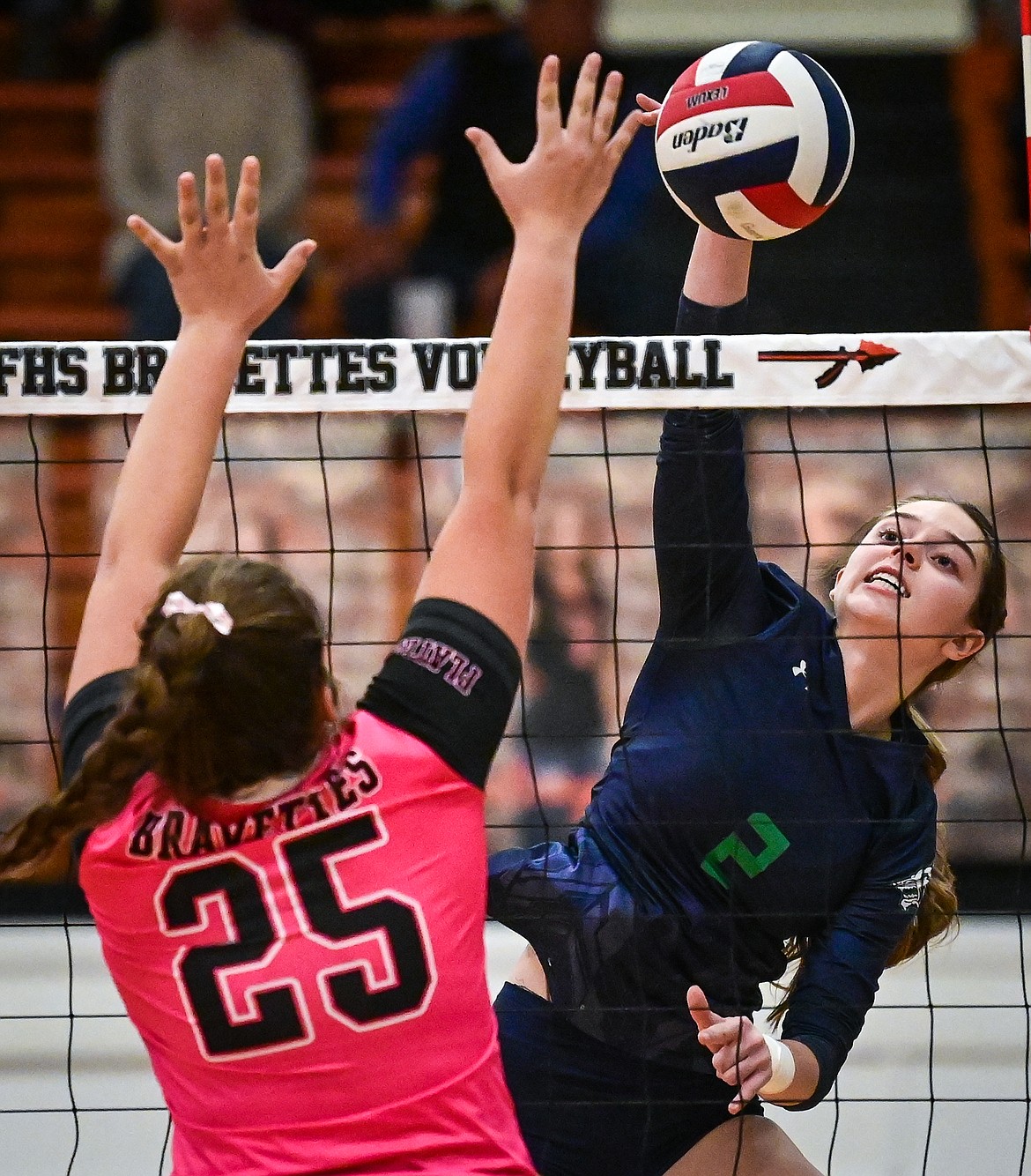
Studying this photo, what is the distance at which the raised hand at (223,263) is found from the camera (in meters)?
1.95

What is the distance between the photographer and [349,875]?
5.65ft

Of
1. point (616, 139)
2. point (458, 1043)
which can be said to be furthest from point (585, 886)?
point (616, 139)

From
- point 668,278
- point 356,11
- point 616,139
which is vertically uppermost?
point 356,11

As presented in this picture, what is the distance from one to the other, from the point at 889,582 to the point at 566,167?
4.06 ft

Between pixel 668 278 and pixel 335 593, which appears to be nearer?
→ pixel 335 593

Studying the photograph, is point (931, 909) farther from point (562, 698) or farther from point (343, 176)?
point (343, 176)

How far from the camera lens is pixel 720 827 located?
274 centimetres

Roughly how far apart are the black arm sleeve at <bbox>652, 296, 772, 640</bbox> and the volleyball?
17 centimetres

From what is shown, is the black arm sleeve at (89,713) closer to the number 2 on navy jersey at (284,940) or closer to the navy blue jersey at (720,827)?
the number 2 on navy jersey at (284,940)

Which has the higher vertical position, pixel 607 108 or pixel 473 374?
pixel 607 108

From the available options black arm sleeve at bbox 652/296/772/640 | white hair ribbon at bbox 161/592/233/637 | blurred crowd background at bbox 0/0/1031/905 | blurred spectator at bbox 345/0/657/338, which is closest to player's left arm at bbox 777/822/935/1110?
black arm sleeve at bbox 652/296/772/640

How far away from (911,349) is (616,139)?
1104 millimetres

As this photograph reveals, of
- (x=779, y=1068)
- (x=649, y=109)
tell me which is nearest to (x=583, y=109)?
(x=649, y=109)

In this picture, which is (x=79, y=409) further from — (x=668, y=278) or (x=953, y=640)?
(x=668, y=278)
